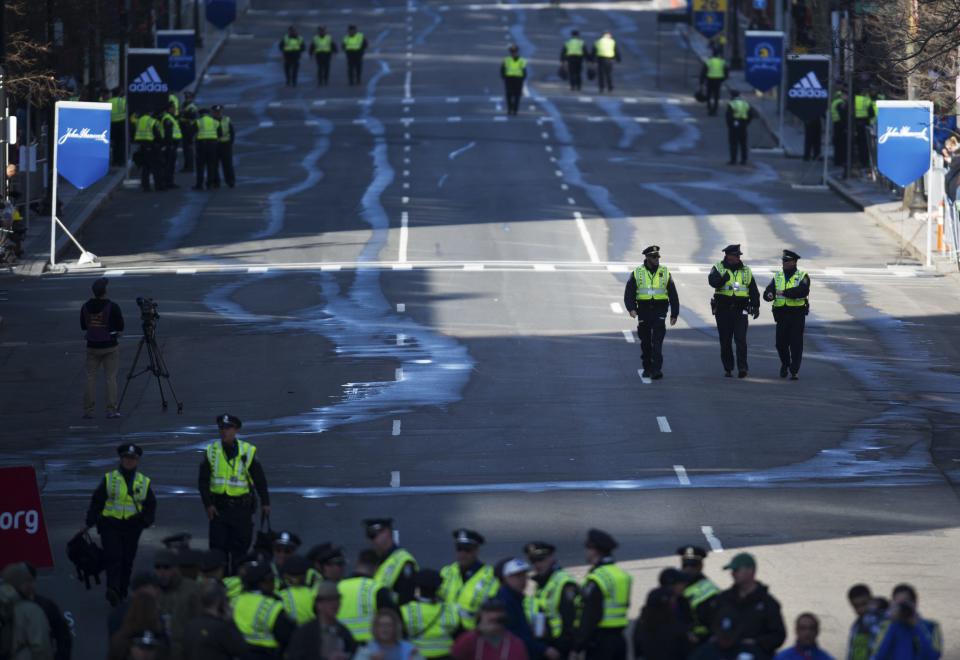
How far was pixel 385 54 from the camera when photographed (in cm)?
7325

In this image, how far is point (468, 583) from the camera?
42.5ft

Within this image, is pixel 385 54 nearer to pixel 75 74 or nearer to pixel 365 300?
pixel 75 74

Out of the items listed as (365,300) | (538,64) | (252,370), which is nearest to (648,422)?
(252,370)

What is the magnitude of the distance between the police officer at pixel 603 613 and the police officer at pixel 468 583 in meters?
0.59

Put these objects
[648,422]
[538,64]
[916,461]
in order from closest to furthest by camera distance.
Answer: [916,461], [648,422], [538,64]

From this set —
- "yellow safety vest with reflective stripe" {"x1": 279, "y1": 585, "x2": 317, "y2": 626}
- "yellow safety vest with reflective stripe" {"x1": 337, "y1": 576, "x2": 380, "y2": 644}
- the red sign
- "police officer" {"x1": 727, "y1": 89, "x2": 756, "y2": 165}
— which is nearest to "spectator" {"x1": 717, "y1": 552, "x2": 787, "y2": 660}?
"yellow safety vest with reflective stripe" {"x1": 337, "y1": 576, "x2": 380, "y2": 644}

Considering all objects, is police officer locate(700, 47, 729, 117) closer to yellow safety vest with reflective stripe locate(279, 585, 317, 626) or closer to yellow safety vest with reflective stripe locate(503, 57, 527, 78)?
yellow safety vest with reflective stripe locate(503, 57, 527, 78)

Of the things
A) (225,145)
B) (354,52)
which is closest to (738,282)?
(225,145)

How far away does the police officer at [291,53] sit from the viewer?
212 ft

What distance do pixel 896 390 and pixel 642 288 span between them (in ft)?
11.7

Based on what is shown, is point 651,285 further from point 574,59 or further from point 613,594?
point 574,59

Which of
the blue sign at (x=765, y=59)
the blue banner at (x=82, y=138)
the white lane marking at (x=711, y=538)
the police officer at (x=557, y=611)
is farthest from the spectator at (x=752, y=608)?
the blue sign at (x=765, y=59)

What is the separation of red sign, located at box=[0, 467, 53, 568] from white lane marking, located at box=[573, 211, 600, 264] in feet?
70.4

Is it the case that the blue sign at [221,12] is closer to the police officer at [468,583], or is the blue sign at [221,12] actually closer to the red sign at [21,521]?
the red sign at [21,521]
